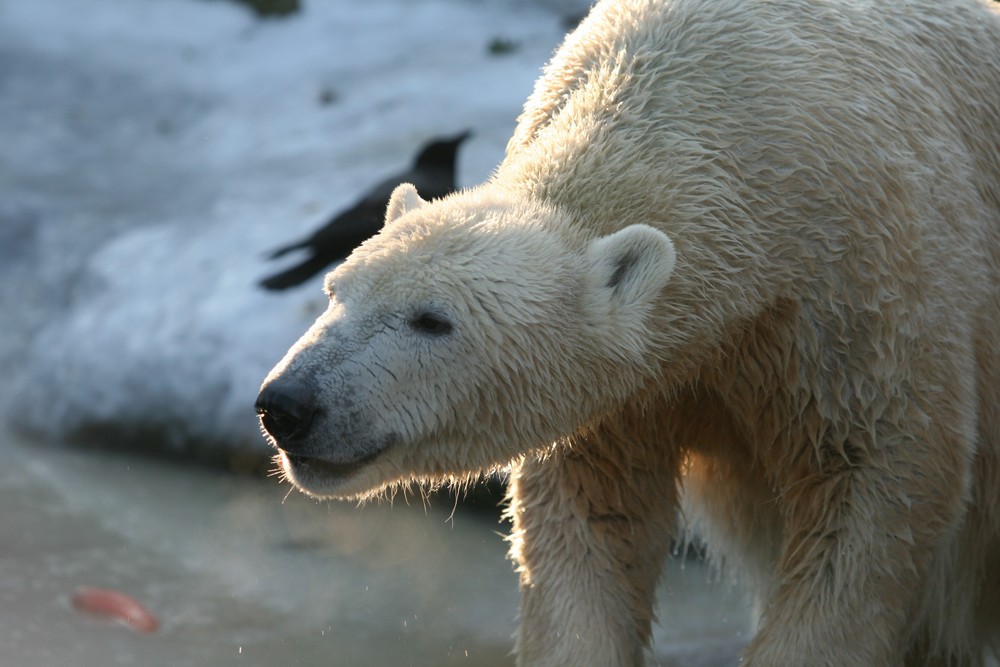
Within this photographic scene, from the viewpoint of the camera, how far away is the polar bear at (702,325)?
10.4ft

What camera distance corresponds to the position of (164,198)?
8.22m

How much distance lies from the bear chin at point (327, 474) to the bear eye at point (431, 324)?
0.31m

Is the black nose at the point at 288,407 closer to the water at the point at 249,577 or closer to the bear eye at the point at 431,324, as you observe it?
the bear eye at the point at 431,324

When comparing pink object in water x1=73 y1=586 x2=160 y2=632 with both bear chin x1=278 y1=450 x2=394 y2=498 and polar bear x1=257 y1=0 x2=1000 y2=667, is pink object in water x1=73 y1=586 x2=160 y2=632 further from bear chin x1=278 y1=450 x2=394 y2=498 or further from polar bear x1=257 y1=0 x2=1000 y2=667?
bear chin x1=278 y1=450 x2=394 y2=498

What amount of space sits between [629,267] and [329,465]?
0.85 metres

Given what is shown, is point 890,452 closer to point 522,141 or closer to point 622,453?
point 622,453

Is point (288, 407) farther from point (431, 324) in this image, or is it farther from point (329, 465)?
point (431, 324)

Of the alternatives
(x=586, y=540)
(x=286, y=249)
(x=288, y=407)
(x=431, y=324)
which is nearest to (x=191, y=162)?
(x=286, y=249)

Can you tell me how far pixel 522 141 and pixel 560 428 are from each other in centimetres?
97

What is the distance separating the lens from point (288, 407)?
2.95 m

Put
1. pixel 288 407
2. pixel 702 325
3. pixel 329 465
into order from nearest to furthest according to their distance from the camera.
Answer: pixel 288 407, pixel 329 465, pixel 702 325

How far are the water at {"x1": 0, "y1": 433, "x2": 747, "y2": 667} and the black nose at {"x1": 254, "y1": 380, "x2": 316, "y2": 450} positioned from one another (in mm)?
1304

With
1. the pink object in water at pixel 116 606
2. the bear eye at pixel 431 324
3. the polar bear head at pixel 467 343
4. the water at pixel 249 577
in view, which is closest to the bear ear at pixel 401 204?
the polar bear head at pixel 467 343

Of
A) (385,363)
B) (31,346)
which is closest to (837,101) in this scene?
(385,363)
